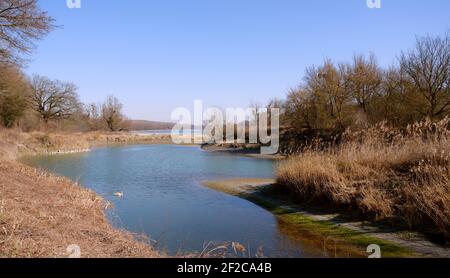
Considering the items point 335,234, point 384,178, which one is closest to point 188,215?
point 335,234

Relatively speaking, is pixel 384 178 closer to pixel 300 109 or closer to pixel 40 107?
pixel 300 109

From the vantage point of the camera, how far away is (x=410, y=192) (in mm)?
9672

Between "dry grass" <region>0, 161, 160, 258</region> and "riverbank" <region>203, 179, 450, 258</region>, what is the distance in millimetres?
4031

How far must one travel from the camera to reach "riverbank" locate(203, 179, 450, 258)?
8.12 meters

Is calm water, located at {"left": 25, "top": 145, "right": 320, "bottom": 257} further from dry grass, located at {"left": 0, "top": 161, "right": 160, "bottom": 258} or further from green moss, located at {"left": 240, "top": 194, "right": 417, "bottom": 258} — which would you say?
dry grass, located at {"left": 0, "top": 161, "right": 160, "bottom": 258}

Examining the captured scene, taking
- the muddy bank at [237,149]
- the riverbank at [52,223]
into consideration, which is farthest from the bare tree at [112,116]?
the riverbank at [52,223]

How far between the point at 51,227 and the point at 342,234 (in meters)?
6.16

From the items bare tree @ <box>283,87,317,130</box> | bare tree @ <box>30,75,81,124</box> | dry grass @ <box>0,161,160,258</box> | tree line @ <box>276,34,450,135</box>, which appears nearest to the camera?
dry grass @ <box>0,161,160,258</box>

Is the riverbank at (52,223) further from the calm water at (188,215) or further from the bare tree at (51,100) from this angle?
the bare tree at (51,100)

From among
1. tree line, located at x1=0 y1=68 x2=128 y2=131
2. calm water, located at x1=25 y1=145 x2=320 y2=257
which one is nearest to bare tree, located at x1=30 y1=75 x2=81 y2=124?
tree line, located at x1=0 y1=68 x2=128 y2=131

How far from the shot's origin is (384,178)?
37.1 feet
